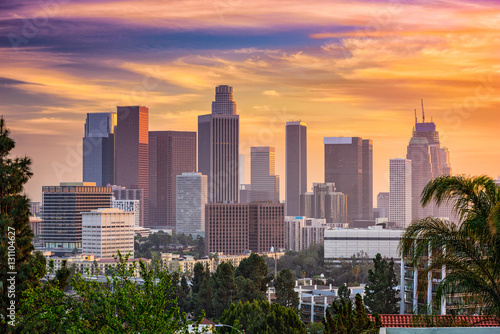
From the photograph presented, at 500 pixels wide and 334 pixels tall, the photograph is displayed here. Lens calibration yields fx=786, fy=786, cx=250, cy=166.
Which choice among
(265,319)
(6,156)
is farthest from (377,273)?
(6,156)

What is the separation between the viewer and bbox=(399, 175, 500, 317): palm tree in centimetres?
2016

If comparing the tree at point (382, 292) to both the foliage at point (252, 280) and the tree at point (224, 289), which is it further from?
the tree at point (224, 289)

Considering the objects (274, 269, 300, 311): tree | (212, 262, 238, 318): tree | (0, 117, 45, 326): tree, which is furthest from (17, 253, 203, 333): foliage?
(212, 262, 238, 318): tree

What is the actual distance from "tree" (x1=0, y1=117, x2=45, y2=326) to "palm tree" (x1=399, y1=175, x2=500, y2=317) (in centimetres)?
1289

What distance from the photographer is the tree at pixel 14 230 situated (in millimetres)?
27391

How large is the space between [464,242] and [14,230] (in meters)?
15.7

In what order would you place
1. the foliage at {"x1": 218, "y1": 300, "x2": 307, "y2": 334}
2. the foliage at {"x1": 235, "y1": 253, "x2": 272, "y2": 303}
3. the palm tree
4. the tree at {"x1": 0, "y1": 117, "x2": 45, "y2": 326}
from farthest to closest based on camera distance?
the foliage at {"x1": 235, "y1": 253, "x2": 272, "y2": 303}, the foliage at {"x1": 218, "y1": 300, "x2": 307, "y2": 334}, the tree at {"x1": 0, "y1": 117, "x2": 45, "y2": 326}, the palm tree

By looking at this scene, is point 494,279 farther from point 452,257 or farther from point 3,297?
point 3,297

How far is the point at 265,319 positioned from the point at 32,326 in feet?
96.5

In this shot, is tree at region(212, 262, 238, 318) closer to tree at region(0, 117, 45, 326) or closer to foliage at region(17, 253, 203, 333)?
tree at region(0, 117, 45, 326)

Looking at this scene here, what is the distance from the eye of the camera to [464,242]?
2053cm

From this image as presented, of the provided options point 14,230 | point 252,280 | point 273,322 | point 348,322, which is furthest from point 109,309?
point 252,280

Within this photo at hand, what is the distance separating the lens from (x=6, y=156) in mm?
29703

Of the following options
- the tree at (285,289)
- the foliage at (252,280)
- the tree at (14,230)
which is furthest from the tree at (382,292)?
the tree at (14,230)
